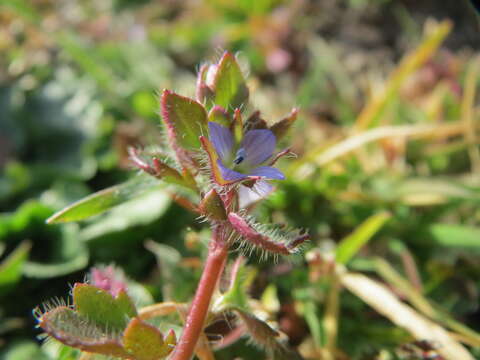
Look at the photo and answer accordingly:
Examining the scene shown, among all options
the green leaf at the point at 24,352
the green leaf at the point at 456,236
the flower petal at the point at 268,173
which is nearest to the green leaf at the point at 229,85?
the flower petal at the point at 268,173

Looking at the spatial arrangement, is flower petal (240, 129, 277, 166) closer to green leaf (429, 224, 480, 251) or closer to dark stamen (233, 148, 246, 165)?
dark stamen (233, 148, 246, 165)

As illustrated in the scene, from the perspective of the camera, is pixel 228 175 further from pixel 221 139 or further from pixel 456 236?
pixel 456 236

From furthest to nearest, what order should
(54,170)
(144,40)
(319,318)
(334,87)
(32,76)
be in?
(144,40)
(334,87)
(32,76)
(54,170)
(319,318)

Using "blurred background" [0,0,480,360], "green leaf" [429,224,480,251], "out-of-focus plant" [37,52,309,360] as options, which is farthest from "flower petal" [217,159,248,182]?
"green leaf" [429,224,480,251]

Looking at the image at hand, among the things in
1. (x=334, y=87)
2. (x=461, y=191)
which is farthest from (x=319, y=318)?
(x=334, y=87)

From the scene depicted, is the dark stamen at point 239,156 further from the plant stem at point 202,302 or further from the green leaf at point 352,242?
the green leaf at point 352,242

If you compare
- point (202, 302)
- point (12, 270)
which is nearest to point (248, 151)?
point (202, 302)

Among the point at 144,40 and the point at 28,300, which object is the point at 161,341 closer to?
the point at 28,300
